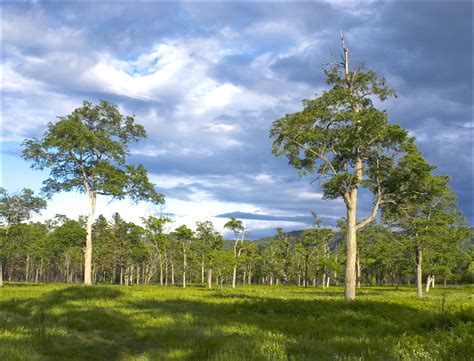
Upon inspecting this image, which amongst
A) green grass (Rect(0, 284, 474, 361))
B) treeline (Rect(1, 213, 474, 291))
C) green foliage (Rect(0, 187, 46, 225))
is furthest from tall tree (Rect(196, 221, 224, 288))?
green grass (Rect(0, 284, 474, 361))

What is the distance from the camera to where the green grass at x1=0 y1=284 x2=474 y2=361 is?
830cm

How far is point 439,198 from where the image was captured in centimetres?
4194

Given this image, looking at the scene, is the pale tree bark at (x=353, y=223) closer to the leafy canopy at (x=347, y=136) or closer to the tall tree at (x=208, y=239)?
the leafy canopy at (x=347, y=136)

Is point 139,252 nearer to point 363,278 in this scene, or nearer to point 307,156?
point 307,156

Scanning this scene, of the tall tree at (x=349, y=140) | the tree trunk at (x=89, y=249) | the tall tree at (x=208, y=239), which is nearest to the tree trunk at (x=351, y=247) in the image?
the tall tree at (x=349, y=140)

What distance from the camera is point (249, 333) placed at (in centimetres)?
1090

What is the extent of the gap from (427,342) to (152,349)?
6.17 meters

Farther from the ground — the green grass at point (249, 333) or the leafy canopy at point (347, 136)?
the leafy canopy at point (347, 136)

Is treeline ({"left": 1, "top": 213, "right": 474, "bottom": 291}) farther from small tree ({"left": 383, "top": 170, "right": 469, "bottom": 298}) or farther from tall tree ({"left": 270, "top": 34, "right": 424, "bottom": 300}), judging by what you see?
tall tree ({"left": 270, "top": 34, "right": 424, "bottom": 300})

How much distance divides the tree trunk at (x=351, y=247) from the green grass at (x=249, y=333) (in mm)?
8069

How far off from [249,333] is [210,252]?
70942 millimetres

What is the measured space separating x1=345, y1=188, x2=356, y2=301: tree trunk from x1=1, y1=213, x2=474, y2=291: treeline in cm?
1607

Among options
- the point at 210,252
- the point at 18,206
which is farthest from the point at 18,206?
the point at 210,252

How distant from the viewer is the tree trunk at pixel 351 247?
24.8 metres
